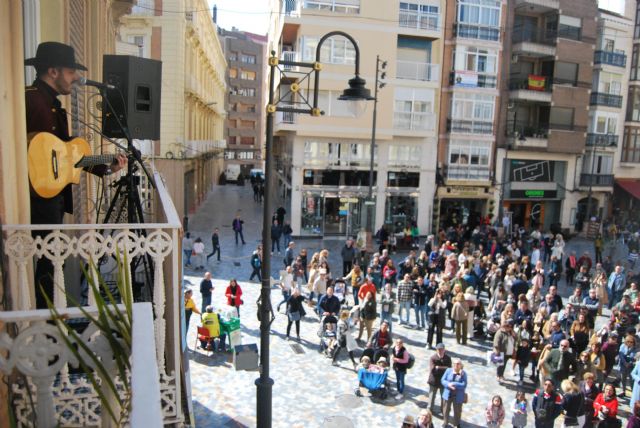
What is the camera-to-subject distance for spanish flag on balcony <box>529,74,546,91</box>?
31531 mm

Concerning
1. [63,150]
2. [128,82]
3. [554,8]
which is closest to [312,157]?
[554,8]

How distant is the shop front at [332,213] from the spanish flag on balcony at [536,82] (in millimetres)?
12039

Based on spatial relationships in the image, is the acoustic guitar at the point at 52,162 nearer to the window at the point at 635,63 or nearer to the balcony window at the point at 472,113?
the balcony window at the point at 472,113

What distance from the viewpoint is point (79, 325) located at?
13.8ft

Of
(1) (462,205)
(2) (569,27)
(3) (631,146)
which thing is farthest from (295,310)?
(3) (631,146)

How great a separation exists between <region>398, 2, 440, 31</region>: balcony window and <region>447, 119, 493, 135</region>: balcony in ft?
16.8

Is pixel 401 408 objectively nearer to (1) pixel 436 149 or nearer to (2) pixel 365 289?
(2) pixel 365 289

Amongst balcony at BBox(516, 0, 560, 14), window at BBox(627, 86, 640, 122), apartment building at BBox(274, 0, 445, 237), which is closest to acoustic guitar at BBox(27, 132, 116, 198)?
apartment building at BBox(274, 0, 445, 237)

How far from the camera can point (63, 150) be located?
16.7 ft

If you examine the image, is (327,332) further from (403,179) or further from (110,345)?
(403,179)

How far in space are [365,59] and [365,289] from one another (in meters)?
16.1

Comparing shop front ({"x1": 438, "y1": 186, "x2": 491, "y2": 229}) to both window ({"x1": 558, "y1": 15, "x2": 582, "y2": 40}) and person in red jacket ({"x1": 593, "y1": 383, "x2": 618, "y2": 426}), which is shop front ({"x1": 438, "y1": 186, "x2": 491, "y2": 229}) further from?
person in red jacket ({"x1": 593, "y1": 383, "x2": 618, "y2": 426})

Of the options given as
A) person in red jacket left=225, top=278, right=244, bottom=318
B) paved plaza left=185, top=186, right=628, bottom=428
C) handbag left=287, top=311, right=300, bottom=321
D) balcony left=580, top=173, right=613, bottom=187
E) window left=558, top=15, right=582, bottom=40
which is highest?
window left=558, top=15, right=582, bottom=40

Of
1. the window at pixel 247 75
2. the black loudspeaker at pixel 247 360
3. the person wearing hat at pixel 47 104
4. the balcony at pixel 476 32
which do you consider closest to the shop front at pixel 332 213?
the balcony at pixel 476 32
